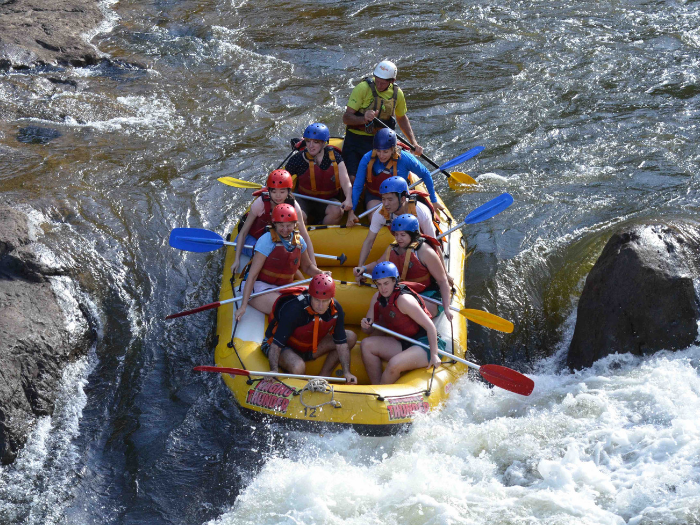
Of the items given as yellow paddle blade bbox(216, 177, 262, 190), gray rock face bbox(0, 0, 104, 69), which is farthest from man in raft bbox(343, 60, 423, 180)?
gray rock face bbox(0, 0, 104, 69)

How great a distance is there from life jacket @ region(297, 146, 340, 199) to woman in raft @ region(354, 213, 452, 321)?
1.36m

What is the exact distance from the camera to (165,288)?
6.98 metres

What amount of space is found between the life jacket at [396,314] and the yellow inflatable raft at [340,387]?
12.0 inches

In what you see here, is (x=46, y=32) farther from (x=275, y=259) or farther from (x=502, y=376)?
(x=502, y=376)

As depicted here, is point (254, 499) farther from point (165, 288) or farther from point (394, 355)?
point (165, 288)

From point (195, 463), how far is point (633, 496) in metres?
2.91

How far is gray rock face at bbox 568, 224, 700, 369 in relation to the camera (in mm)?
5594

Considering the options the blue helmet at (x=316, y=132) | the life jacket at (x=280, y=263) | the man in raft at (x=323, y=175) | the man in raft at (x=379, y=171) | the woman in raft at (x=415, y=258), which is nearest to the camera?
the woman in raft at (x=415, y=258)

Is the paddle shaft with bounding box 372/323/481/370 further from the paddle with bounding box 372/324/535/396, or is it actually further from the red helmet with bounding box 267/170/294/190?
the red helmet with bounding box 267/170/294/190

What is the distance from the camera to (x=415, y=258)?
5.64m

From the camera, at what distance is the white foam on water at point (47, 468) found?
16.0 feet

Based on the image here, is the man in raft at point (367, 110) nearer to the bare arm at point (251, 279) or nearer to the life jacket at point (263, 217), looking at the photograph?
the life jacket at point (263, 217)

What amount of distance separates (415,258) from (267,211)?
1385 mm

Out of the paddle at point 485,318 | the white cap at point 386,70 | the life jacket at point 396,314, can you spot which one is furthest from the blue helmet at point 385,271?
the white cap at point 386,70
